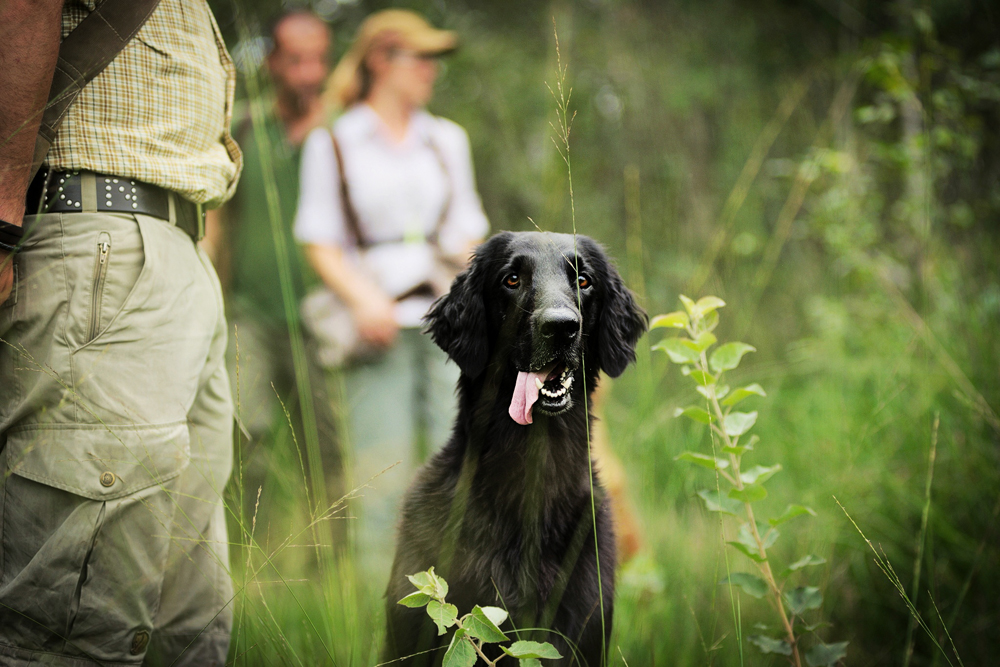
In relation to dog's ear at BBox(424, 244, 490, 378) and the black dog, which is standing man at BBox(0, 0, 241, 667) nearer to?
the black dog

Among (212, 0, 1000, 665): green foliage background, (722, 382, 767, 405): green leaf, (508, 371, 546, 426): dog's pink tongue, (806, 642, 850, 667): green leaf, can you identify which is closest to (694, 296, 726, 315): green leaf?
(722, 382, 767, 405): green leaf

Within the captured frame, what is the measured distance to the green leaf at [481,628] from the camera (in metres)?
1.29

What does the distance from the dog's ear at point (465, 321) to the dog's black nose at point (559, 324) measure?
321 millimetres

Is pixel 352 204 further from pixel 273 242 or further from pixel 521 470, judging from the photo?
pixel 521 470

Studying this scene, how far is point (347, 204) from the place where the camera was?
3.35 m

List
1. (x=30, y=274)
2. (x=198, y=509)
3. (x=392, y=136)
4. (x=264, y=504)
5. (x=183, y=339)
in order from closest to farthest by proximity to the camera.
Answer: (x=30, y=274) → (x=183, y=339) → (x=198, y=509) → (x=264, y=504) → (x=392, y=136)

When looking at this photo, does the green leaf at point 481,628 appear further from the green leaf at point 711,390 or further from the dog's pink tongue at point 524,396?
the green leaf at point 711,390

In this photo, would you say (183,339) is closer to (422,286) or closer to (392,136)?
(422,286)

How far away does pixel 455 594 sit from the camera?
164 centimetres

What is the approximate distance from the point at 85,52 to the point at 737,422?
190 cm

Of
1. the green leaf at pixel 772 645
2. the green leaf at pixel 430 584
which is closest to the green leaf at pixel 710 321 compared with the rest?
the green leaf at pixel 772 645

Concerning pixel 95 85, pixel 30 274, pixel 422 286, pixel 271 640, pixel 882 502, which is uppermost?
pixel 95 85

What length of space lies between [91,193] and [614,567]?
5.74 feet

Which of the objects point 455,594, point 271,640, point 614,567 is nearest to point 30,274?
point 271,640
